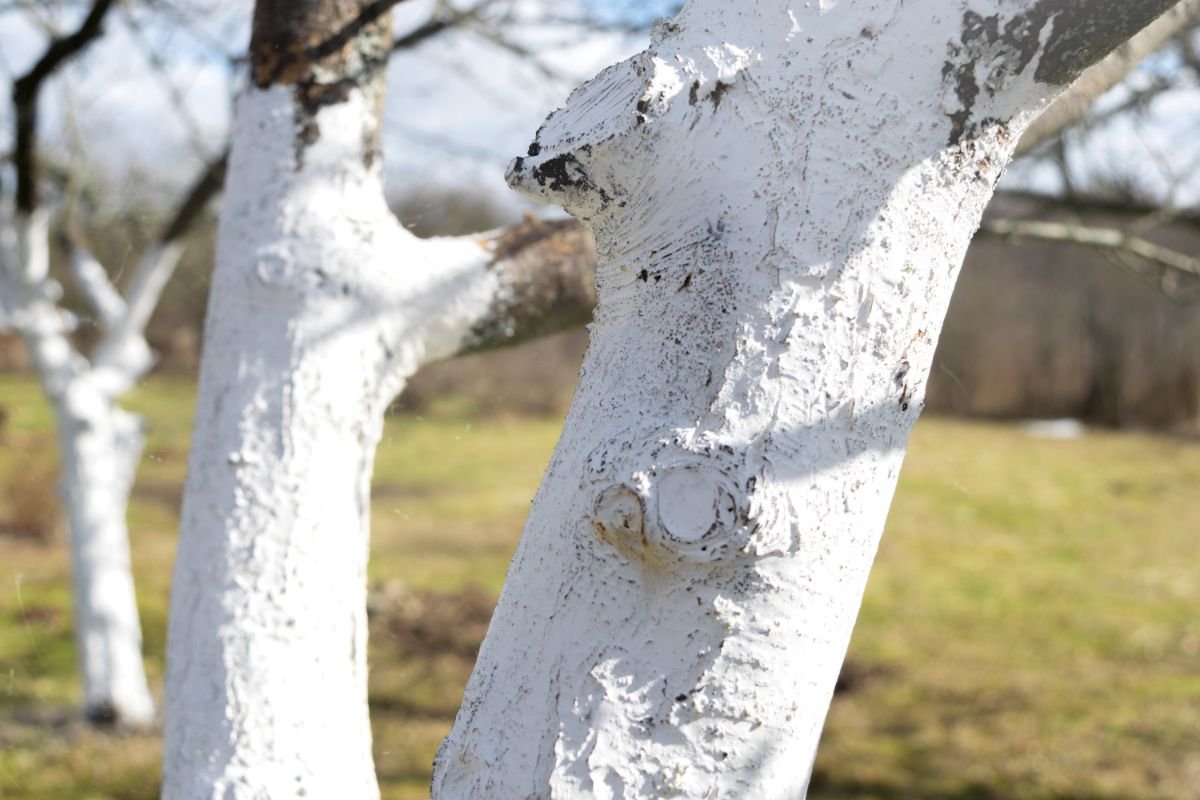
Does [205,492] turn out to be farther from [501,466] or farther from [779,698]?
[501,466]

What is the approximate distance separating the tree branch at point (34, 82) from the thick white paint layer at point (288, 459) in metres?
2.35

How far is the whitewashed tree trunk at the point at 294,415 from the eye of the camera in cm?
139

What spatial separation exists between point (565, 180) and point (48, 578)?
26.4 feet

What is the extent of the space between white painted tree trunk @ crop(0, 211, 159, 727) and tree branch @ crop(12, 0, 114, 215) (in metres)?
0.62

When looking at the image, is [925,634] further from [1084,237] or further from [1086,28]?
[1086,28]

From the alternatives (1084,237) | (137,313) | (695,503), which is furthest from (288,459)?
(137,313)

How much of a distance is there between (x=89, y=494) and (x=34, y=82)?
2.02 metres

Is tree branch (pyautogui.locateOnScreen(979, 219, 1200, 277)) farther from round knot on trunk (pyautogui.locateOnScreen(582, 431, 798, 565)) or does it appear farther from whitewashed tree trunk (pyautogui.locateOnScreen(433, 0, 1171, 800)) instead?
round knot on trunk (pyautogui.locateOnScreen(582, 431, 798, 565))

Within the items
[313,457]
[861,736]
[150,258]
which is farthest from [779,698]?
[150,258]

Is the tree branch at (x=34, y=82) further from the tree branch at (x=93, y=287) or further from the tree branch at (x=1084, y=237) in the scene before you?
the tree branch at (x=1084, y=237)

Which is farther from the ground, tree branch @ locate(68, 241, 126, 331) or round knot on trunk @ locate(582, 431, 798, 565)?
tree branch @ locate(68, 241, 126, 331)

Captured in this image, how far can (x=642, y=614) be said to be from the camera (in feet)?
2.85

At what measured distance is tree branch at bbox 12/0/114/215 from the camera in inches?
137

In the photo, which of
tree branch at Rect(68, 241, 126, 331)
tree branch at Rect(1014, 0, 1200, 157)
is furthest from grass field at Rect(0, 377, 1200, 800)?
tree branch at Rect(68, 241, 126, 331)
